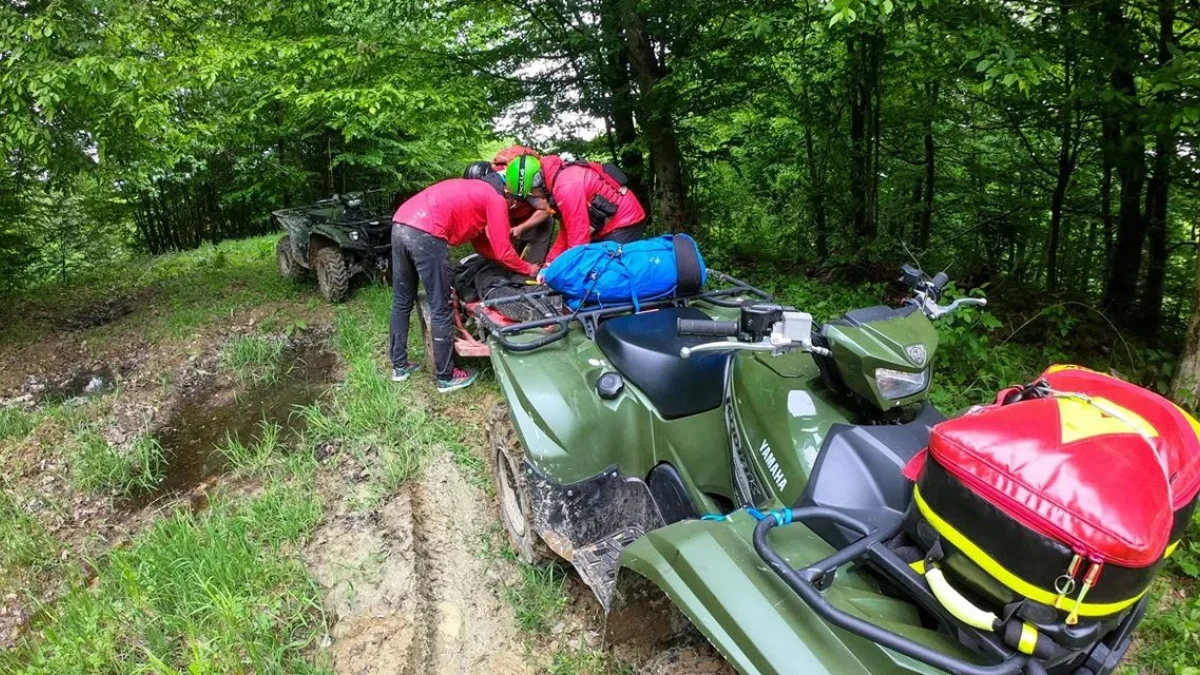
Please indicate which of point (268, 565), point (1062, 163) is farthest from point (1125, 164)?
point (268, 565)

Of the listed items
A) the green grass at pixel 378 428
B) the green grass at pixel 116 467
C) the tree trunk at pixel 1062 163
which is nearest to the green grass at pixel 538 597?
the green grass at pixel 378 428

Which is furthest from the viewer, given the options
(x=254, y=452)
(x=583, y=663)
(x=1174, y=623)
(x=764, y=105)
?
(x=764, y=105)

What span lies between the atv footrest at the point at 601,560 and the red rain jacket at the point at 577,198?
2.21 meters

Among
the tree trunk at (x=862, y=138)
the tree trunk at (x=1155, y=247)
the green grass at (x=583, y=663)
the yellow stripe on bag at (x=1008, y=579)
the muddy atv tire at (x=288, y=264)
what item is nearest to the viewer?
the yellow stripe on bag at (x=1008, y=579)

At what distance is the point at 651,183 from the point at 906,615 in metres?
7.08

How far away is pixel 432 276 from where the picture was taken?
14.8 ft

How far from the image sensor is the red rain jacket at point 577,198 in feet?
15.0

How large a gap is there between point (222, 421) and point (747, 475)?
13.3ft

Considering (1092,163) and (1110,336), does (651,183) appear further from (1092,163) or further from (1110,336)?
(1110,336)

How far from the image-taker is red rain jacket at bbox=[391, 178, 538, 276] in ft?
14.6

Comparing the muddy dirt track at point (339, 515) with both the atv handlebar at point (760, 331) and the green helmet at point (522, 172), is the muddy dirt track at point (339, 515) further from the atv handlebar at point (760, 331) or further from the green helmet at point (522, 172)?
the green helmet at point (522, 172)

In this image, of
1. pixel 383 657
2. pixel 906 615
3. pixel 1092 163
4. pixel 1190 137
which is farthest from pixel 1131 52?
pixel 383 657

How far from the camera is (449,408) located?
444 centimetres

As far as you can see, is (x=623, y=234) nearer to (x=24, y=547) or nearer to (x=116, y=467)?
(x=116, y=467)
